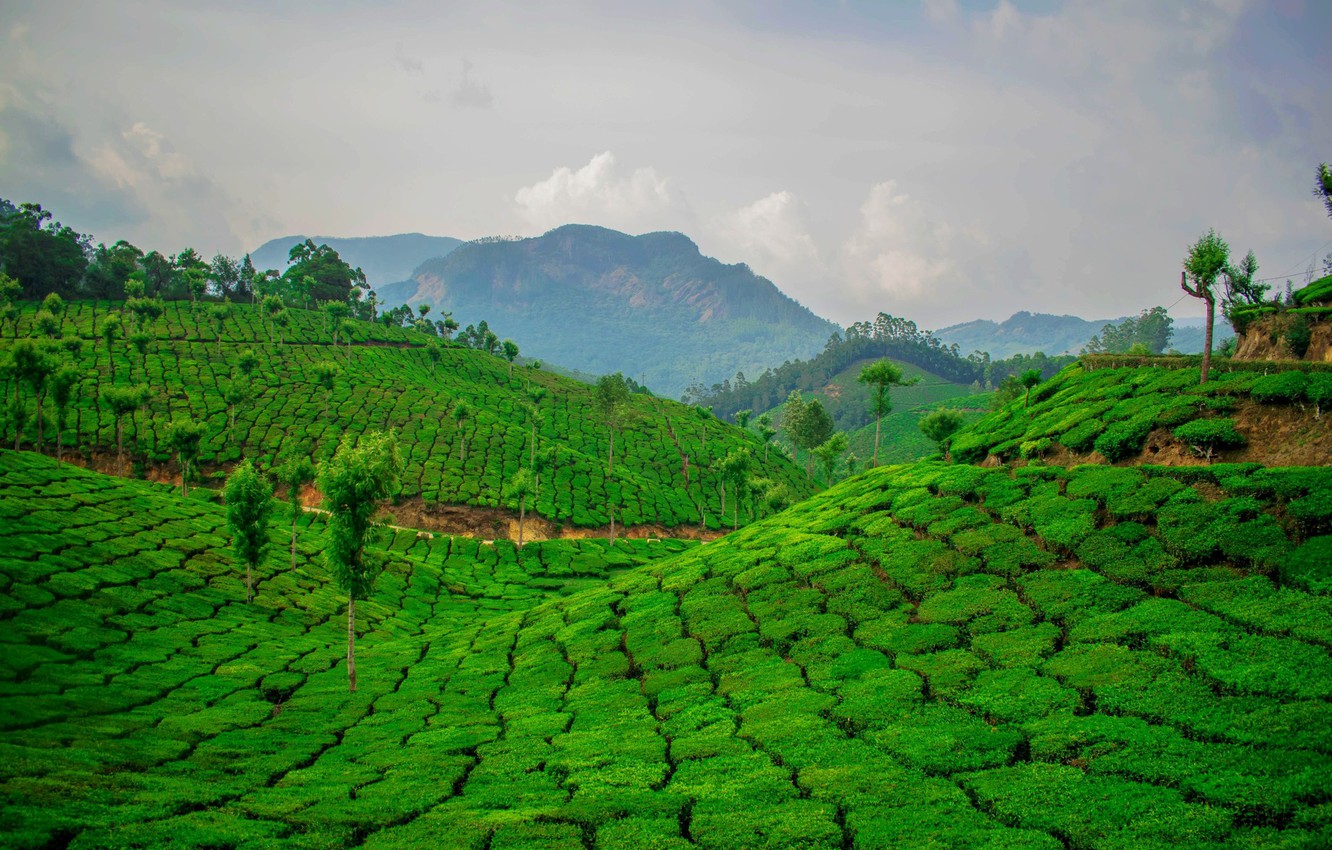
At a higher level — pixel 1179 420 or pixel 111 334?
pixel 111 334

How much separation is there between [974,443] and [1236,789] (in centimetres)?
3530

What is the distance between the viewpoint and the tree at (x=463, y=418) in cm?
9172

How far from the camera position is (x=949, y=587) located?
2748cm

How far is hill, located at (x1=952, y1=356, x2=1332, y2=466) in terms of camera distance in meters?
31.1

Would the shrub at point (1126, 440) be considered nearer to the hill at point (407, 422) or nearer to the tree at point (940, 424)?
the tree at point (940, 424)

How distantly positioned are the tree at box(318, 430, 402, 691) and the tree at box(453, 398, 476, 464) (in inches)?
2387

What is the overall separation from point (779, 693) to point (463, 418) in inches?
3486

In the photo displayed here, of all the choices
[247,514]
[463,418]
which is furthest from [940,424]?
[463,418]

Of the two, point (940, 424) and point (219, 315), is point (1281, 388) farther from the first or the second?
point (219, 315)

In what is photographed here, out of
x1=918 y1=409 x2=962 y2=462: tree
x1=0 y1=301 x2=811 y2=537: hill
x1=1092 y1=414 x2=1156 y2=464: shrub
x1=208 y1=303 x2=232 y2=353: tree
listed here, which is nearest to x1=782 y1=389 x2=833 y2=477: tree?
x1=0 y1=301 x2=811 y2=537: hill

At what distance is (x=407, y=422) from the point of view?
10094 cm

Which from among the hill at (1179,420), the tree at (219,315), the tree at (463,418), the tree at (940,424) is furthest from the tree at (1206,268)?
the tree at (219,315)

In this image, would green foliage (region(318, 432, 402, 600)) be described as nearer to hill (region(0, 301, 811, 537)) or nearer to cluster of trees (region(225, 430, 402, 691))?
cluster of trees (region(225, 430, 402, 691))

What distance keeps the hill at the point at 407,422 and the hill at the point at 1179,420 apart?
159 ft
